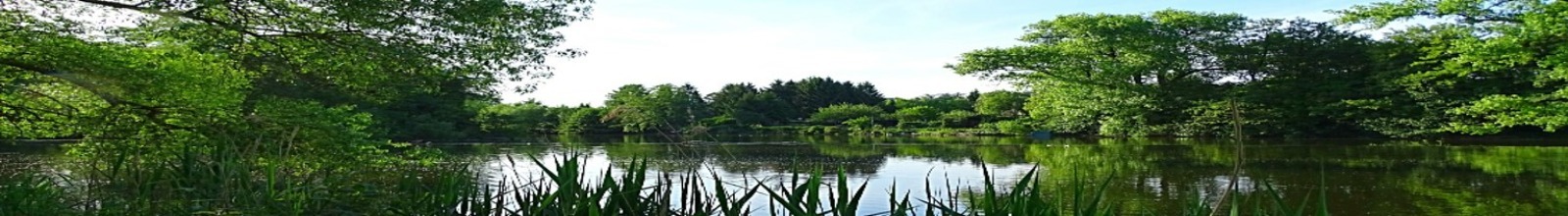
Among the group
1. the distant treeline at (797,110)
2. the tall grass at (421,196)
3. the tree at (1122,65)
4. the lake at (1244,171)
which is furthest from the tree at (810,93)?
the tall grass at (421,196)

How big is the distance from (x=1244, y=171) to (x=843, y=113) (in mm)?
30869

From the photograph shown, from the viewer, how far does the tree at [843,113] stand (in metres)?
43.2

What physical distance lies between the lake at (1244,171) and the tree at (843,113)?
860 inches

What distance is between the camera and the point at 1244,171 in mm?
12945

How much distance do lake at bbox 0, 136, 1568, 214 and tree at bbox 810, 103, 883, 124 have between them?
2185 cm

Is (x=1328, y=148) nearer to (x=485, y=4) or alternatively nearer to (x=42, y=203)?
(x=485, y=4)

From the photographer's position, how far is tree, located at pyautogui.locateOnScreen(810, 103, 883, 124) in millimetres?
43219

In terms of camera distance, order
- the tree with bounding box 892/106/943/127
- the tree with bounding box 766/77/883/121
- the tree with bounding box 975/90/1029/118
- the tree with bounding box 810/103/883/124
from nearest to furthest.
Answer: the tree with bounding box 975/90/1029/118 < the tree with bounding box 892/106/943/127 < the tree with bounding box 810/103/883/124 < the tree with bounding box 766/77/883/121

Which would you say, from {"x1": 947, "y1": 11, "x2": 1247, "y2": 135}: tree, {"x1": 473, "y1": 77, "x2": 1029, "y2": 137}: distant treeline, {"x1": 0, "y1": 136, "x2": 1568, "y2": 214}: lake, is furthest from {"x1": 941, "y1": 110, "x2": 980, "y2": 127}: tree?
{"x1": 0, "y1": 136, "x2": 1568, "y2": 214}: lake

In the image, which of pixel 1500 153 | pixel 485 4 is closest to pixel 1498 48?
pixel 1500 153

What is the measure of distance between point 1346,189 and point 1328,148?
10.9 meters

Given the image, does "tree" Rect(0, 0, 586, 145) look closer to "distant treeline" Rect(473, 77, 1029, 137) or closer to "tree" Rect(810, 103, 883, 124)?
"distant treeline" Rect(473, 77, 1029, 137)

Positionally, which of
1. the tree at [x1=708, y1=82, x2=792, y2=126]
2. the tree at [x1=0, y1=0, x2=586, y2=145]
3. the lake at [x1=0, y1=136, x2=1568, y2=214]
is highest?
the tree at [x1=708, y1=82, x2=792, y2=126]

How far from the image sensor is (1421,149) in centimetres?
1898
